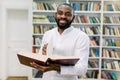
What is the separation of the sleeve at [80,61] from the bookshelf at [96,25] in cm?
312

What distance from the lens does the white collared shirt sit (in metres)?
→ 1.67

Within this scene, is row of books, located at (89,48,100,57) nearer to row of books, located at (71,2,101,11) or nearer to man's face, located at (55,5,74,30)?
row of books, located at (71,2,101,11)

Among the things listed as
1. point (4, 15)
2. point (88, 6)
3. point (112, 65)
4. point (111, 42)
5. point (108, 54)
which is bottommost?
point (112, 65)

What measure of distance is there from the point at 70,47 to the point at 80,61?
0.18 m

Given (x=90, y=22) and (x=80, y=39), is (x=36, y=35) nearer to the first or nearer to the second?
(x=90, y=22)

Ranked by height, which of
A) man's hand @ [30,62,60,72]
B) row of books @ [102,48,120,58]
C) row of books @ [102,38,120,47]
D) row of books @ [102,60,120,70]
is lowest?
row of books @ [102,60,120,70]

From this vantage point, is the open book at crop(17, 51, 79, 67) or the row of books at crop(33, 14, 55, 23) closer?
the open book at crop(17, 51, 79, 67)

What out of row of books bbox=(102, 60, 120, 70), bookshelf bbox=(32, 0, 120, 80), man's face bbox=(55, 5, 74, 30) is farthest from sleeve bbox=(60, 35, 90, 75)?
row of books bbox=(102, 60, 120, 70)

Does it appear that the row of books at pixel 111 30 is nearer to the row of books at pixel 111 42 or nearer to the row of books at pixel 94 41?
the row of books at pixel 111 42

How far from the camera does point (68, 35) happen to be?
184 cm

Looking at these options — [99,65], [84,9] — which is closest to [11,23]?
[84,9]

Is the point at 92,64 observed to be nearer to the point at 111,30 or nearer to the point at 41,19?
the point at 111,30

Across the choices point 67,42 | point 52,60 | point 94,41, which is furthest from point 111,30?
point 52,60

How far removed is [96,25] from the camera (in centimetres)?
489
